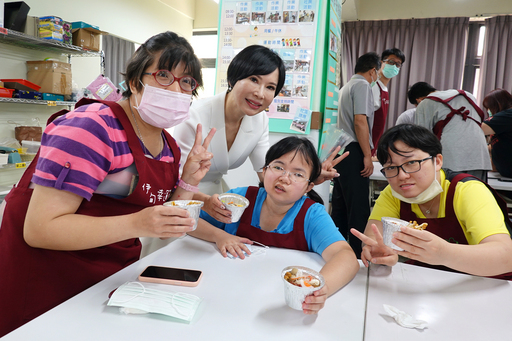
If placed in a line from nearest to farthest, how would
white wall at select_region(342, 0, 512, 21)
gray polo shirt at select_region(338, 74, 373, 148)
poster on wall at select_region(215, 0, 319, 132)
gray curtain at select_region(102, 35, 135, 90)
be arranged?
1. poster on wall at select_region(215, 0, 319, 132)
2. gray polo shirt at select_region(338, 74, 373, 148)
3. gray curtain at select_region(102, 35, 135, 90)
4. white wall at select_region(342, 0, 512, 21)

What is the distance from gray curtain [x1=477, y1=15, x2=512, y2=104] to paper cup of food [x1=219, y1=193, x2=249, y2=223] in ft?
21.9

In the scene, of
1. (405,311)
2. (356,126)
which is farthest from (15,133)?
(405,311)

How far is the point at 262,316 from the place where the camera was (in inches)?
39.7

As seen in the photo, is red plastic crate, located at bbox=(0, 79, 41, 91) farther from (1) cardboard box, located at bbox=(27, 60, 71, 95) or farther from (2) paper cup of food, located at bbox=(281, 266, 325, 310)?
(2) paper cup of food, located at bbox=(281, 266, 325, 310)

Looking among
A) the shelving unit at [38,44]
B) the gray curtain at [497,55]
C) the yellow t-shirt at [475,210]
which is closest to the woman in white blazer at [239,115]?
the yellow t-shirt at [475,210]

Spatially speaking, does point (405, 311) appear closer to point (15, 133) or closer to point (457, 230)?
point (457, 230)

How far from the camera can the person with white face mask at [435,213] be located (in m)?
1.23

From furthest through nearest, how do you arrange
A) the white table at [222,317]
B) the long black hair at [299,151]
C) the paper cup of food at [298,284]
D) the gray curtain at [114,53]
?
the gray curtain at [114,53] < the long black hair at [299,151] < the paper cup of food at [298,284] < the white table at [222,317]

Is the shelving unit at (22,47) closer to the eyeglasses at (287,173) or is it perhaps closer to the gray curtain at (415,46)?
the eyeglasses at (287,173)

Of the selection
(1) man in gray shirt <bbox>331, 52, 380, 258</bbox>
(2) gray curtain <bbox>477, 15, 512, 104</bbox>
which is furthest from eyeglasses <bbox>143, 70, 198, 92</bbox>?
(2) gray curtain <bbox>477, 15, 512, 104</bbox>

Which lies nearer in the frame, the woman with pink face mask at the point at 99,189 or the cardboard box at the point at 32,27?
the woman with pink face mask at the point at 99,189

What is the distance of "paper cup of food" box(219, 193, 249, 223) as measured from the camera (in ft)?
4.93

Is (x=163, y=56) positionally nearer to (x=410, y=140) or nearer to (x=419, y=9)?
(x=410, y=140)

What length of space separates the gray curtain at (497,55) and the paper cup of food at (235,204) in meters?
6.67
